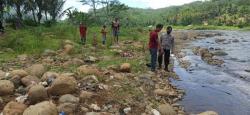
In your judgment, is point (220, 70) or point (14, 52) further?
point (14, 52)

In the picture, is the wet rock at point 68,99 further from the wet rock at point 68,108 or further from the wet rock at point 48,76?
the wet rock at point 48,76

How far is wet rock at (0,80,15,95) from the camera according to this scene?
10.6m

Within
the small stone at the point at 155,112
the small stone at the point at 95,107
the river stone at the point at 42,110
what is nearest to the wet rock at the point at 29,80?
the small stone at the point at 95,107

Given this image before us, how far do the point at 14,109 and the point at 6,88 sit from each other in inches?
65.1

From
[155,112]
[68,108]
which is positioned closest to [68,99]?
[68,108]

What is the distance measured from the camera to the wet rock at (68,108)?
31.2ft

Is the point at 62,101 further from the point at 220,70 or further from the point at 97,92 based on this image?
the point at 220,70

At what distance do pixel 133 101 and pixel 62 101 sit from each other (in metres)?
2.16

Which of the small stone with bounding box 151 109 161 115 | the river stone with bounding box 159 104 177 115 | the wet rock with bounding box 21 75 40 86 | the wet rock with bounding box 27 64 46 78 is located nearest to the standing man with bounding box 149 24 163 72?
the wet rock with bounding box 27 64 46 78

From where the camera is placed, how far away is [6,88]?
34.9 ft

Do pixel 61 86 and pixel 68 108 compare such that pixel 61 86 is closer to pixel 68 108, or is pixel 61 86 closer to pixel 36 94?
pixel 36 94

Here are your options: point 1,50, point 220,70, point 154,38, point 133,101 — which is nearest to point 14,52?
point 1,50

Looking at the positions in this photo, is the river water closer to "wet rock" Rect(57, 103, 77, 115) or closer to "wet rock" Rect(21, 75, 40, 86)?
"wet rock" Rect(57, 103, 77, 115)

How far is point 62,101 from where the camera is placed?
396 inches
